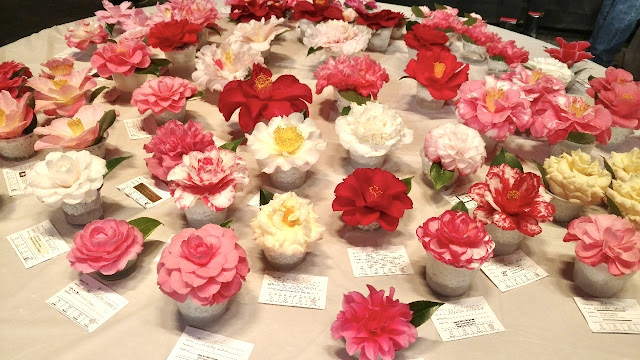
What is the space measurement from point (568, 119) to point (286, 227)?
0.87 meters

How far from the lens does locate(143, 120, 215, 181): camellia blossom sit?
3.95ft

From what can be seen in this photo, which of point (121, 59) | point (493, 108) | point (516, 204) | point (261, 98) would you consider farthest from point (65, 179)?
point (493, 108)

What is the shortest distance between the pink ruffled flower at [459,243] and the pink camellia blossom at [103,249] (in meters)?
0.60

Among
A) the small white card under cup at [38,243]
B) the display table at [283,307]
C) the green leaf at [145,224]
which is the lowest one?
the display table at [283,307]

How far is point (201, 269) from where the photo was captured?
87 centimetres

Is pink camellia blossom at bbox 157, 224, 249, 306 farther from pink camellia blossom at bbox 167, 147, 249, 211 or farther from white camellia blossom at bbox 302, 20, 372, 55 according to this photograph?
white camellia blossom at bbox 302, 20, 372, 55

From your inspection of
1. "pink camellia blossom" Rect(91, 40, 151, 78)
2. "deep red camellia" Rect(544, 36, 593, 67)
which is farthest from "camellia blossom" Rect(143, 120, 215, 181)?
"deep red camellia" Rect(544, 36, 593, 67)

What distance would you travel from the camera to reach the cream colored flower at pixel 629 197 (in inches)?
44.7

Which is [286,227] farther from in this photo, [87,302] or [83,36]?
[83,36]

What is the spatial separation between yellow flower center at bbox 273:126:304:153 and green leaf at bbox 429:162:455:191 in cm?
36

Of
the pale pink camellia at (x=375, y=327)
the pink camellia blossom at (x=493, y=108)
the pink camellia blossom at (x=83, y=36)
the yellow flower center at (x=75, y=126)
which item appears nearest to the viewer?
the pale pink camellia at (x=375, y=327)

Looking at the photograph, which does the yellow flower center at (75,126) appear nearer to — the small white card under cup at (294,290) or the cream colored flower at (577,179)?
the small white card under cup at (294,290)

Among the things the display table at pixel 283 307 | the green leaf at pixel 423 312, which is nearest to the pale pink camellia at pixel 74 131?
the display table at pixel 283 307

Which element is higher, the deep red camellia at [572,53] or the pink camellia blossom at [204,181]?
the pink camellia blossom at [204,181]
